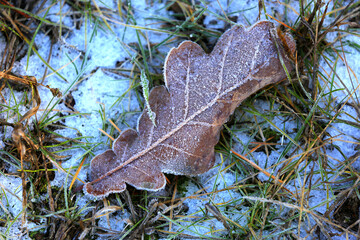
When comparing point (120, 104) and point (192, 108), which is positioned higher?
point (192, 108)

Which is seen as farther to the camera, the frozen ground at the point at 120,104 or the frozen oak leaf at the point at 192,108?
the frozen ground at the point at 120,104

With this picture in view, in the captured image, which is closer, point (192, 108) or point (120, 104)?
point (192, 108)

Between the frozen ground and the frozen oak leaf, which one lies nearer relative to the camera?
the frozen oak leaf

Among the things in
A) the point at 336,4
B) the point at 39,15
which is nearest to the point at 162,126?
the point at 39,15
